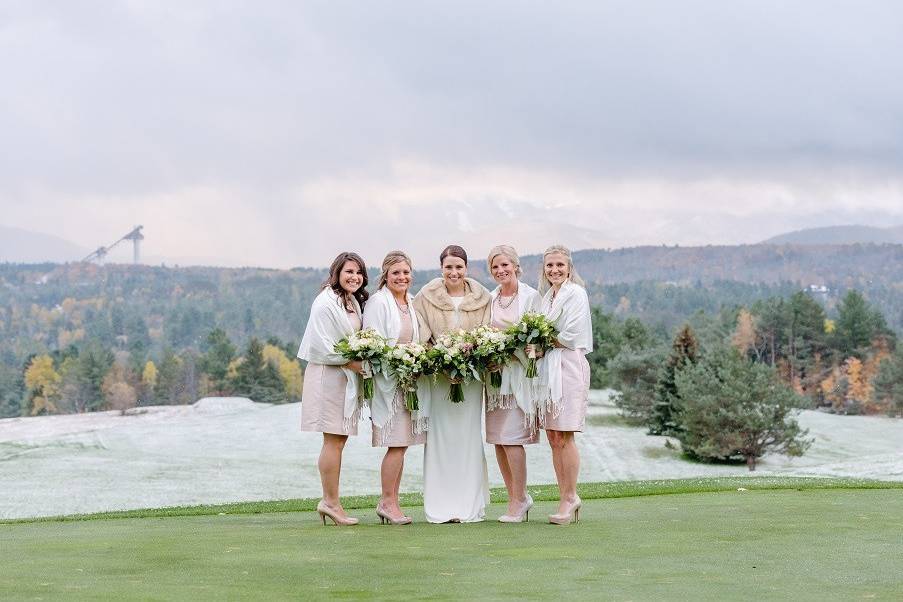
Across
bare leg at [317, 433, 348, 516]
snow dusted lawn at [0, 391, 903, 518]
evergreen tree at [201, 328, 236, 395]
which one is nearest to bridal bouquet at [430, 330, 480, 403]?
bare leg at [317, 433, 348, 516]

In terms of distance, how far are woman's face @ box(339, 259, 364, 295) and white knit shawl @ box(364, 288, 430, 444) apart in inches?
8.3

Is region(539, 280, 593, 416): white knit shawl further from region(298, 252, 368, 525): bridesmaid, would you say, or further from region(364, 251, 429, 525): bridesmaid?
region(298, 252, 368, 525): bridesmaid

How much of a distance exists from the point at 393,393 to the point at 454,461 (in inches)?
32.5

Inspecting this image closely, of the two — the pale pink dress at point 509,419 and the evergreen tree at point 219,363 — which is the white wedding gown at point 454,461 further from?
the evergreen tree at point 219,363

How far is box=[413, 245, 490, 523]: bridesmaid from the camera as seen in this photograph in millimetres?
10883

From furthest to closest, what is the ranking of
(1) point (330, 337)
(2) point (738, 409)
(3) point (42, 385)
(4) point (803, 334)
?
(3) point (42, 385) < (4) point (803, 334) < (2) point (738, 409) < (1) point (330, 337)

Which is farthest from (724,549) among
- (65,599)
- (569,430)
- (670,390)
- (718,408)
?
(670,390)

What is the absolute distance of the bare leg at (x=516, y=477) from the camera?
35.8 feet

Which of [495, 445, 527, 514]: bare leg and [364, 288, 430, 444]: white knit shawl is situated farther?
[495, 445, 527, 514]: bare leg

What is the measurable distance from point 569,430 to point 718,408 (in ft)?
102

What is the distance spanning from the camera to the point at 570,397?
10734mm

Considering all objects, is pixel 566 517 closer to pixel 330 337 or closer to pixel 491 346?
pixel 491 346

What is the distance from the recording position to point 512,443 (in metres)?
11.0

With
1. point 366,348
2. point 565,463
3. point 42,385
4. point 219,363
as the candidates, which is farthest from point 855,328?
point 366,348
